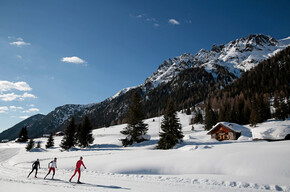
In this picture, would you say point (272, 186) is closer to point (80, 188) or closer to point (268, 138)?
point (80, 188)

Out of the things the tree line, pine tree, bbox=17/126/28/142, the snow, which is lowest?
pine tree, bbox=17/126/28/142

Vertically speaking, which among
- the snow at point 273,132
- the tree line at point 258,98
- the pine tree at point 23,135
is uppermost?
the tree line at point 258,98

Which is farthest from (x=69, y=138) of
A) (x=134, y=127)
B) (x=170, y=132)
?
(x=170, y=132)

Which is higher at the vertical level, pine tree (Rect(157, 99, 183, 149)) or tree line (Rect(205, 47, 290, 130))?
tree line (Rect(205, 47, 290, 130))

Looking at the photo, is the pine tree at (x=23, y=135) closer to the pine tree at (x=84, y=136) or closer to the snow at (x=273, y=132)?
the pine tree at (x=84, y=136)

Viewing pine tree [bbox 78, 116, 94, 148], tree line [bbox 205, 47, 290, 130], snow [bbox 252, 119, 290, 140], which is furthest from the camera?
tree line [bbox 205, 47, 290, 130]

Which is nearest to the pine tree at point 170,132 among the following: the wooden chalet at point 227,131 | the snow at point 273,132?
the snow at point 273,132

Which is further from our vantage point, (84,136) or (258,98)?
(258,98)

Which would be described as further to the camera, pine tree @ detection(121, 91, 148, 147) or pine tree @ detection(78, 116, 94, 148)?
pine tree @ detection(78, 116, 94, 148)

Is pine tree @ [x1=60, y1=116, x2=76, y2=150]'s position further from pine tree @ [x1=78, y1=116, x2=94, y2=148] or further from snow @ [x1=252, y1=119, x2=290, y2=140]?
snow @ [x1=252, y1=119, x2=290, y2=140]

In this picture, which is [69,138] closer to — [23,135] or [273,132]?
[273,132]

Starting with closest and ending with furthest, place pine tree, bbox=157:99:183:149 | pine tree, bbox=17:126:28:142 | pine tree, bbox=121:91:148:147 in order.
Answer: pine tree, bbox=157:99:183:149 → pine tree, bbox=121:91:148:147 → pine tree, bbox=17:126:28:142

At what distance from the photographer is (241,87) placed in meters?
113

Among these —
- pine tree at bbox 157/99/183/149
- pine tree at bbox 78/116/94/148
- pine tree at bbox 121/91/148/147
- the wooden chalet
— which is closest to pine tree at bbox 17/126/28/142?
pine tree at bbox 78/116/94/148
